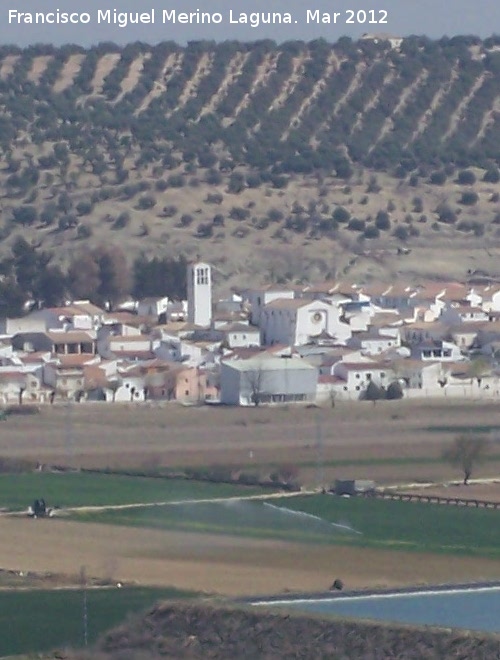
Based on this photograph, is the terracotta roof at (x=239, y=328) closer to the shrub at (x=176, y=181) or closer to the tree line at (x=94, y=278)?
the tree line at (x=94, y=278)

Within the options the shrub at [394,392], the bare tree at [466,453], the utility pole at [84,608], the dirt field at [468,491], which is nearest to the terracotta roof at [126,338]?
the shrub at [394,392]

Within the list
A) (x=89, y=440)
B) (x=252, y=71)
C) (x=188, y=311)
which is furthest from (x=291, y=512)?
(x=252, y=71)

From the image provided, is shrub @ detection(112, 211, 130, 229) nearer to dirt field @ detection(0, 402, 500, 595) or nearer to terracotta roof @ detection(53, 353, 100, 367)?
terracotta roof @ detection(53, 353, 100, 367)

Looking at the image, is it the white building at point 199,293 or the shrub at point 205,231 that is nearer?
the white building at point 199,293

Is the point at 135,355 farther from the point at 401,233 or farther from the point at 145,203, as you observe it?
the point at 145,203

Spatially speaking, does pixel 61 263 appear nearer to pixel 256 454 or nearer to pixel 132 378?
pixel 132 378
